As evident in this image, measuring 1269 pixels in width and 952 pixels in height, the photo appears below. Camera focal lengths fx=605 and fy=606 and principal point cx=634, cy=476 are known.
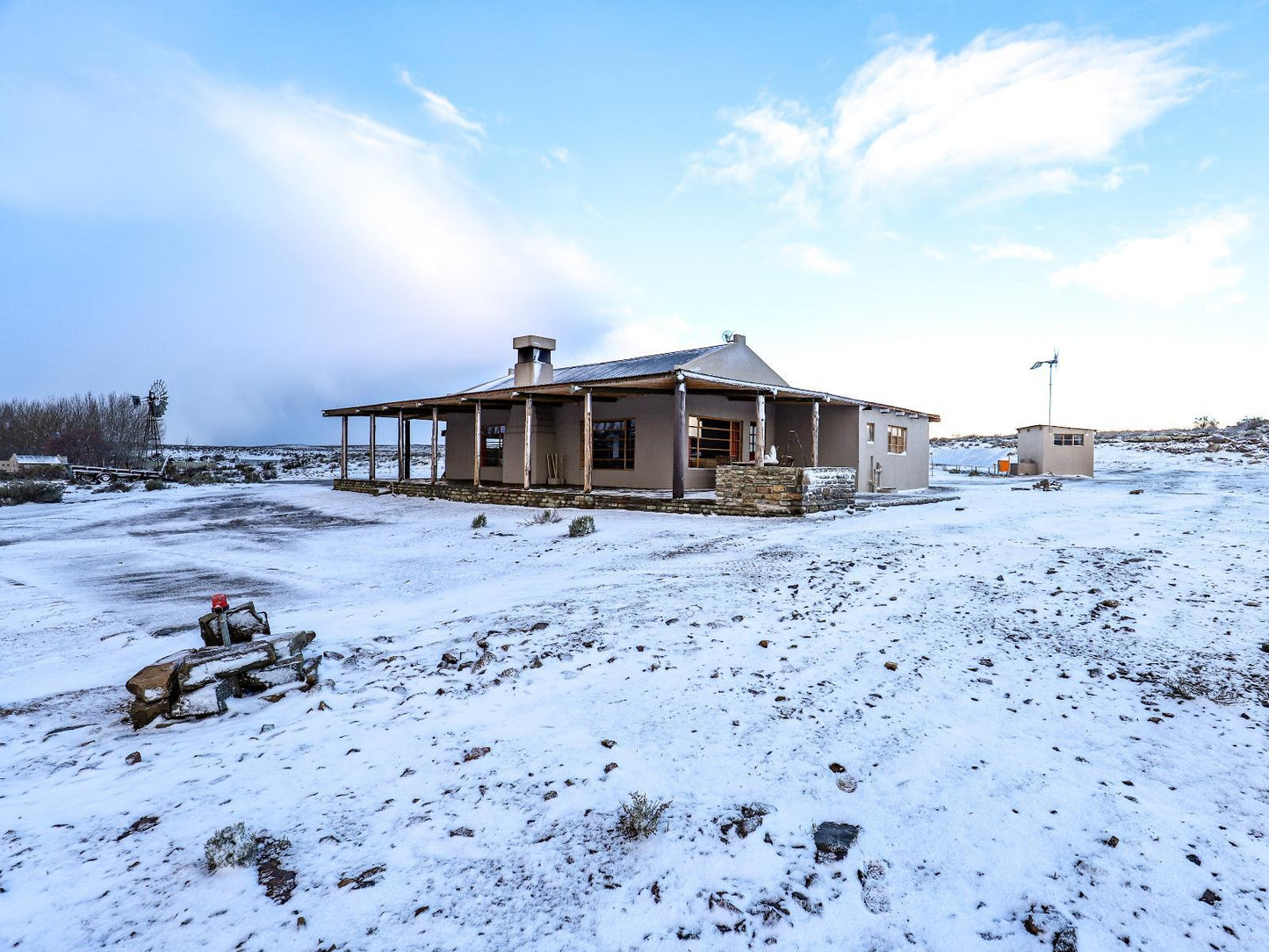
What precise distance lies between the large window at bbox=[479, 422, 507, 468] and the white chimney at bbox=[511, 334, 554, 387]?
5.85 ft

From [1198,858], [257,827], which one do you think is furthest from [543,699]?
[1198,858]

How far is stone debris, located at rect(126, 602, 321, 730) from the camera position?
3.94 meters

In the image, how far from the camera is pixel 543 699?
4.16 metres

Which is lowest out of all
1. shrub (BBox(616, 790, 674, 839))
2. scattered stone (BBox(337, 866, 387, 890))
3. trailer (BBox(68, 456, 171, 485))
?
scattered stone (BBox(337, 866, 387, 890))

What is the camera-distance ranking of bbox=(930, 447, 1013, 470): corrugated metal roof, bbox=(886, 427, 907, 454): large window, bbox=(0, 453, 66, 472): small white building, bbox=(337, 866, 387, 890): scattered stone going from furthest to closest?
bbox=(930, 447, 1013, 470): corrugated metal roof → bbox=(0, 453, 66, 472): small white building → bbox=(886, 427, 907, 454): large window → bbox=(337, 866, 387, 890): scattered stone

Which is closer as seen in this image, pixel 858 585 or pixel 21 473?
pixel 858 585

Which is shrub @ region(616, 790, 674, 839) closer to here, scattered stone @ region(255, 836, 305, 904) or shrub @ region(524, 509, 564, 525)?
scattered stone @ region(255, 836, 305, 904)

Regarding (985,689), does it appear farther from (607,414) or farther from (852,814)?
(607,414)

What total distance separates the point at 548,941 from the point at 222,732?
275cm

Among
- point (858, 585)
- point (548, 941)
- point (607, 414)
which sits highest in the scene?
point (607, 414)

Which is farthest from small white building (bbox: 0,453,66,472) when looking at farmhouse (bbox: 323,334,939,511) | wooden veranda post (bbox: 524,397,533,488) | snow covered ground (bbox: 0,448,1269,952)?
snow covered ground (bbox: 0,448,1269,952)

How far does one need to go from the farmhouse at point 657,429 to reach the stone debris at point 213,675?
9671 mm

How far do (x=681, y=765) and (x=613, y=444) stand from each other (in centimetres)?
1472

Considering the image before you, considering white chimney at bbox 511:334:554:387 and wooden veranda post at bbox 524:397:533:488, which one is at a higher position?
white chimney at bbox 511:334:554:387
